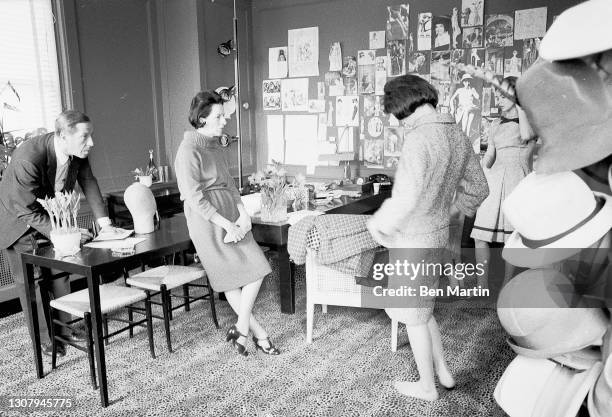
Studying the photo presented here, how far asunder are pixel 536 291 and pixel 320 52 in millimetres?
4639

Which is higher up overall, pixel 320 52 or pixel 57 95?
pixel 320 52

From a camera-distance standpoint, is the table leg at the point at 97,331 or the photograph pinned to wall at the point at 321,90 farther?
the photograph pinned to wall at the point at 321,90

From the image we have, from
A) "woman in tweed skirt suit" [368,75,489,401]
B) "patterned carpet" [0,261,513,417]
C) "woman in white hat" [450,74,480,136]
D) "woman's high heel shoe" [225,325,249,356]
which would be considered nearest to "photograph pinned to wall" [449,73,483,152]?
"woman in white hat" [450,74,480,136]

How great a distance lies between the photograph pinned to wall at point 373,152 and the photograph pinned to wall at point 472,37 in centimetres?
119


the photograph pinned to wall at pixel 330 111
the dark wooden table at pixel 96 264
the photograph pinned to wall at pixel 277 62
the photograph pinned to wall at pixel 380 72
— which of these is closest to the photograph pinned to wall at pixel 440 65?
the photograph pinned to wall at pixel 380 72

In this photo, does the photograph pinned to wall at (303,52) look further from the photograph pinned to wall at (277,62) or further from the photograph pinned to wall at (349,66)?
the photograph pinned to wall at (349,66)

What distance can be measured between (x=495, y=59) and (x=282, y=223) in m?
2.56

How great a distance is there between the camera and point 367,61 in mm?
4965

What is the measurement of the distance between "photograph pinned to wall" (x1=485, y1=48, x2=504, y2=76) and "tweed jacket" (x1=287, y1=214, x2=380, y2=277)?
245cm

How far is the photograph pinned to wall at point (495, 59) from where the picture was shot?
172 inches

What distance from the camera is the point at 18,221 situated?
2.81m

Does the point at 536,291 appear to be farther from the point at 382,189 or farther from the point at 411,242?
the point at 382,189

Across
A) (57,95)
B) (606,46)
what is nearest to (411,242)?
(606,46)

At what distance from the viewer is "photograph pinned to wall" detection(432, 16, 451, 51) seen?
4.55 m
